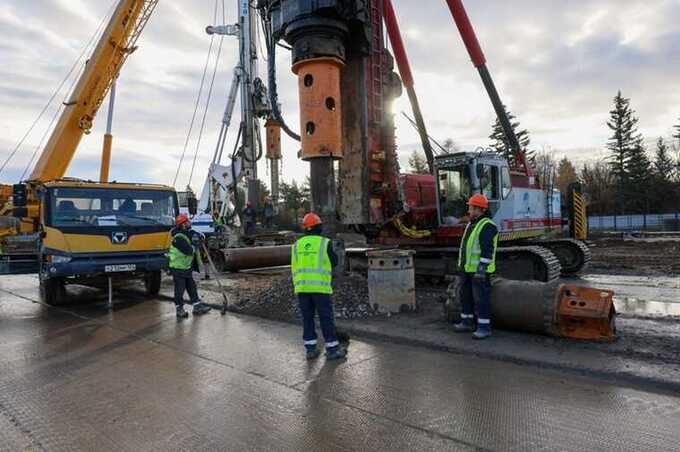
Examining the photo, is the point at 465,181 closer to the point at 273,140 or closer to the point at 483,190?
the point at 483,190

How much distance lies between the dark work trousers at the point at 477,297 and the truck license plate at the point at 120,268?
6872 millimetres

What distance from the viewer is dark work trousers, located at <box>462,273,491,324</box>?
6.54 meters

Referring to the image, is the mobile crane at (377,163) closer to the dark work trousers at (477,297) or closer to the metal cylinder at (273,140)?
the dark work trousers at (477,297)

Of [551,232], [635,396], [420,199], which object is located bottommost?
[635,396]

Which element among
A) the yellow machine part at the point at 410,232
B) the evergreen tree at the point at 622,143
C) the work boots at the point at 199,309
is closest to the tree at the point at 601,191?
the evergreen tree at the point at 622,143

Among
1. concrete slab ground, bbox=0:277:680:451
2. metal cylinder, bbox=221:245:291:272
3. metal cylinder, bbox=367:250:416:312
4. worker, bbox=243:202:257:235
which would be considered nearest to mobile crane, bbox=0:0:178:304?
concrete slab ground, bbox=0:277:680:451

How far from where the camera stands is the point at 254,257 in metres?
15.7

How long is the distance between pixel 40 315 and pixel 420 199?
29.0 ft

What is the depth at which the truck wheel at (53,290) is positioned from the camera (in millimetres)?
10508

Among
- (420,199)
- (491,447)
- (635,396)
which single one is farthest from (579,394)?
(420,199)

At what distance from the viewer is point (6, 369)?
6.06m

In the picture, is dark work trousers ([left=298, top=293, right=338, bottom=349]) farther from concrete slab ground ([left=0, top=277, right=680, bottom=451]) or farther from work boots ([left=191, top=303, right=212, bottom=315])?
work boots ([left=191, top=303, right=212, bottom=315])

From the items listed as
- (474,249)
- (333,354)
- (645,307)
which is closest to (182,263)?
(333,354)

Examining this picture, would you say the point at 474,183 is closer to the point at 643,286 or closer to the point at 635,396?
the point at 643,286
